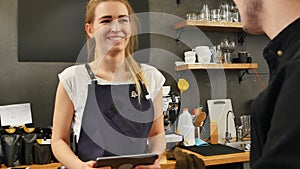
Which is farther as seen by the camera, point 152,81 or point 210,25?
point 210,25

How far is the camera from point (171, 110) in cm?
303

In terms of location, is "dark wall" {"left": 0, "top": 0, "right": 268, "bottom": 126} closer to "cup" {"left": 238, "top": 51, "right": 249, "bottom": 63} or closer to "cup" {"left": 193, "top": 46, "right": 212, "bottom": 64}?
"cup" {"left": 193, "top": 46, "right": 212, "bottom": 64}

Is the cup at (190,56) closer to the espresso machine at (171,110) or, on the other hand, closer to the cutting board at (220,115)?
the espresso machine at (171,110)

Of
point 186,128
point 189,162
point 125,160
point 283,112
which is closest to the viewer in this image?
point 283,112

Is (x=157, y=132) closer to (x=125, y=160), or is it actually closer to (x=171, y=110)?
(x=125, y=160)

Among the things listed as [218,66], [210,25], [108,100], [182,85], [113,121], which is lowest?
[113,121]

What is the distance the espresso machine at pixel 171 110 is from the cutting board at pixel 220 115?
39cm

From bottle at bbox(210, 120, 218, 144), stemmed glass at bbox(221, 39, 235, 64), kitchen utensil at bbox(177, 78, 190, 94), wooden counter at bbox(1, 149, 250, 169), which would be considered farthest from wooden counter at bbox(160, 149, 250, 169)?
stemmed glass at bbox(221, 39, 235, 64)

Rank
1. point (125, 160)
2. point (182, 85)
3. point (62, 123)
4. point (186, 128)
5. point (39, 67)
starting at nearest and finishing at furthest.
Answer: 1. point (125, 160)
2. point (62, 123)
3. point (39, 67)
4. point (186, 128)
5. point (182, 85)

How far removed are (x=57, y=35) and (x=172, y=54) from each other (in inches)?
45.4

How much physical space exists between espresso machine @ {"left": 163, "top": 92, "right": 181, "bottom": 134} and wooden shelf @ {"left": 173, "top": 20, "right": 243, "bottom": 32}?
67 centimetres


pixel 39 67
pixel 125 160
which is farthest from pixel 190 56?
pixel 125 160

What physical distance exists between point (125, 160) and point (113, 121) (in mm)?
327

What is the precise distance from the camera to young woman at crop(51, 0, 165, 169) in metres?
1.54
